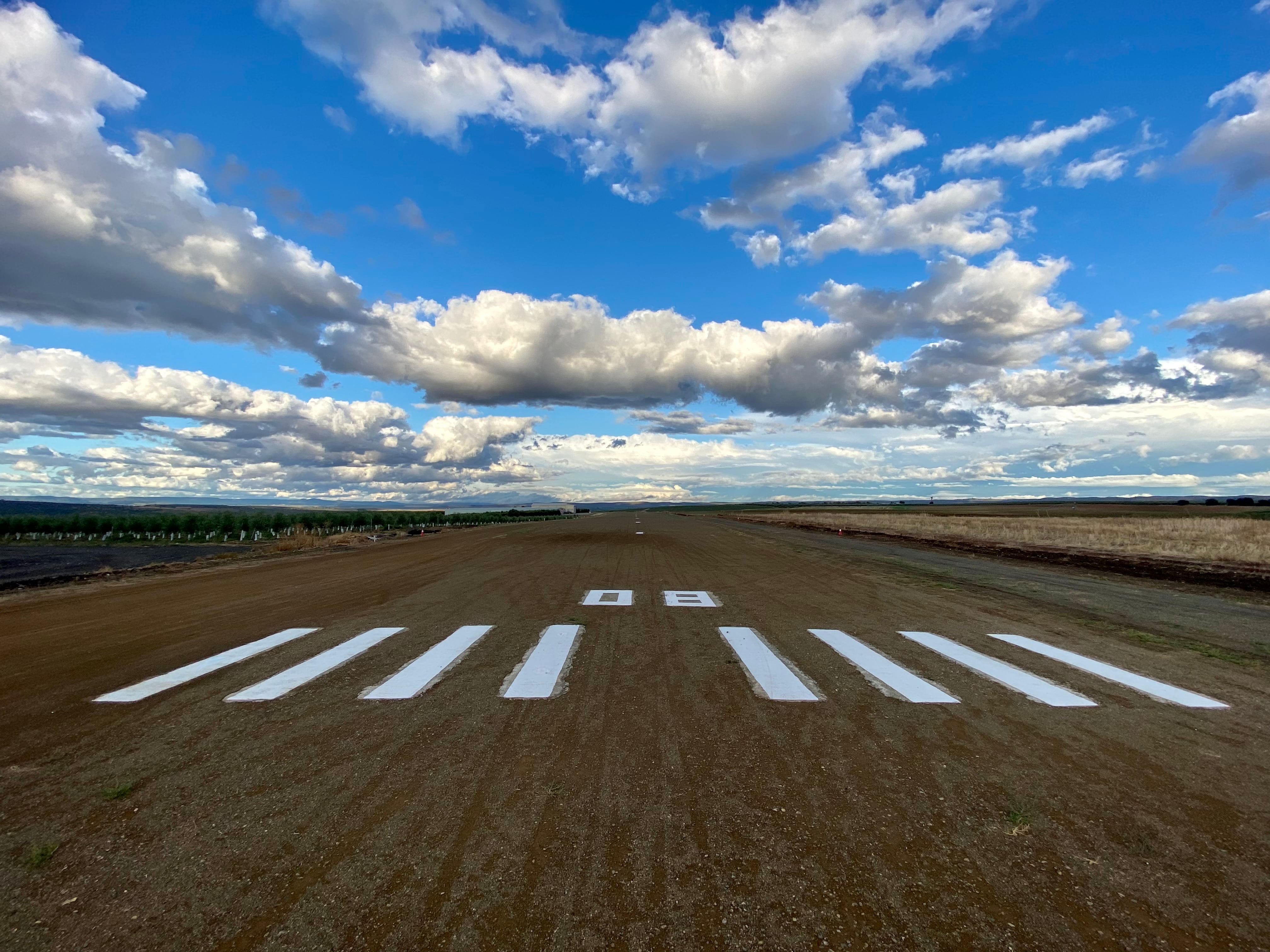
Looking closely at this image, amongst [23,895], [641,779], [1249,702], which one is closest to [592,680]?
→ [641,779]

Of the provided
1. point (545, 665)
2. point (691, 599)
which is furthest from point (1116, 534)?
point (545, 665)

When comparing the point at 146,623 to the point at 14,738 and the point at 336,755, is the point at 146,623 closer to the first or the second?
the point at 14,738

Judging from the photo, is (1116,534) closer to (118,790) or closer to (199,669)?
(199,669)

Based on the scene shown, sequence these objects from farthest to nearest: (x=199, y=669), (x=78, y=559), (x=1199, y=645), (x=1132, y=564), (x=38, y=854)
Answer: (x=78, y=559), (x=1132, y=564), (x=1199, y=645), (x=199, y=669), (x=38, y=854)

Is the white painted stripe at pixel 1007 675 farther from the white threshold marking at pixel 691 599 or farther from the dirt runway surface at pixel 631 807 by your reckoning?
the white threshold marking at pixel 691 599

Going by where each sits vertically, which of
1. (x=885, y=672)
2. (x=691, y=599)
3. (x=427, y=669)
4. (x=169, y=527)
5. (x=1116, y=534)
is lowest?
(x=169, y=527)
